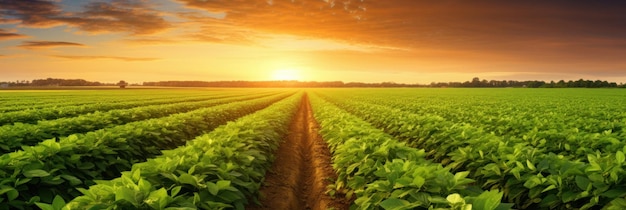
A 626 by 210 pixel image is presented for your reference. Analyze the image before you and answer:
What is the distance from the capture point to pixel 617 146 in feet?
22.6

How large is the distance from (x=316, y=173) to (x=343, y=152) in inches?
117

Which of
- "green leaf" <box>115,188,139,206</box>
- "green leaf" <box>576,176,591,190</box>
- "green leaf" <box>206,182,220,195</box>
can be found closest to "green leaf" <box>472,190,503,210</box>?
"green leaf" <box>576,176,591,190</box>

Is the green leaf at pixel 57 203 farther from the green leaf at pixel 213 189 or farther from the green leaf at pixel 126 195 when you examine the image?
the green leaf at pixel 213 189

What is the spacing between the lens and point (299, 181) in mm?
9641

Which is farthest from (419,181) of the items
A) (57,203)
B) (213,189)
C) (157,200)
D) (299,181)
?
(299,181)

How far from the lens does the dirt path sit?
7.35m

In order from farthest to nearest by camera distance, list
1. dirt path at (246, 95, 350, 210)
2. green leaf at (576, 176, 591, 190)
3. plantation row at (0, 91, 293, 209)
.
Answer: dirt path at (246, 95, 350, 210)
plantation row at (0, 91, 293, 209)
green leaf at (576, 176, 591, 190)

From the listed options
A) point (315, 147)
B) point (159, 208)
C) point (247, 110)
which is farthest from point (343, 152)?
point (247, 110)

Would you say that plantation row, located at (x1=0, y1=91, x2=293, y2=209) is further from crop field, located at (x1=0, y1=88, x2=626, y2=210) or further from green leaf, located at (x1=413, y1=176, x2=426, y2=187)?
green leaf, located at (x1=413, y1=176, x2=426, y2=187)

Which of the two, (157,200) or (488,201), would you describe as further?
(157,200)

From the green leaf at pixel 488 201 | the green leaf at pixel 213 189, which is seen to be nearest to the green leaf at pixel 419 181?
the green leaf at pixel 488 201

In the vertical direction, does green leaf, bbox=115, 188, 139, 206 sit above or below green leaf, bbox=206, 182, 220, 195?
above

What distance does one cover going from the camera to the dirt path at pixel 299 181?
735 cm

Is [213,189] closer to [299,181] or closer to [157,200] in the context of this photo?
[157,200]
